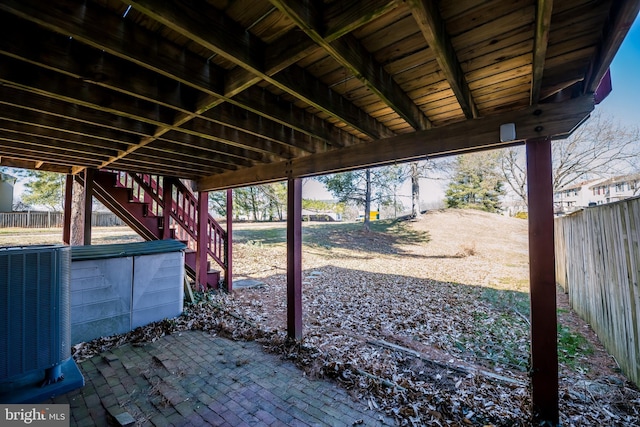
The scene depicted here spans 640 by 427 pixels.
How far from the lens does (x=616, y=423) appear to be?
6.98 feet

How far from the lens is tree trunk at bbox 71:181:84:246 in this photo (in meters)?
4.91

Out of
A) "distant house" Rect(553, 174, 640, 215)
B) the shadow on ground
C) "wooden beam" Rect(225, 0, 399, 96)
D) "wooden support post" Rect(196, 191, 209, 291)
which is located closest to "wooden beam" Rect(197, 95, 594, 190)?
"wooden beam" Rect(225, 0, 399, 96)

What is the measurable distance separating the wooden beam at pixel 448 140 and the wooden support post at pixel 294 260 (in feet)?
0.91

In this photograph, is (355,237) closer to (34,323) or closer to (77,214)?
(77,214)

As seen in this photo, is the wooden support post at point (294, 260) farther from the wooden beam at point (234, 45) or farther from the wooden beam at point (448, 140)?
the wooden beam at point (234, 45)

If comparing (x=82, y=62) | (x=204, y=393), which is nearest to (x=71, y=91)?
(x=82, y=62)

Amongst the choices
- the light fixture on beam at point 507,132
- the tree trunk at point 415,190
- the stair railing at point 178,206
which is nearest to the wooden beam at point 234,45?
the light fixture on beam at point 507,132

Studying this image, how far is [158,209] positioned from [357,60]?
5524 millimetres

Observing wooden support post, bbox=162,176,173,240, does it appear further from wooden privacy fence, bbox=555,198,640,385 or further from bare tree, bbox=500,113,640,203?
bare tree, bbox=500,113,640,203

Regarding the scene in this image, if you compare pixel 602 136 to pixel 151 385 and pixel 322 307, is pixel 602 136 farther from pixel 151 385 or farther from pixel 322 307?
pixel 151 385

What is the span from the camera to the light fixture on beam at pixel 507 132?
208cm

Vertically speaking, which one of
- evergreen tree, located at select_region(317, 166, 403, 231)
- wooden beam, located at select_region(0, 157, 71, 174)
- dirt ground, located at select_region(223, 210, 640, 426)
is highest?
evergreen tree, located at select_region(317, 166, 403, 231)

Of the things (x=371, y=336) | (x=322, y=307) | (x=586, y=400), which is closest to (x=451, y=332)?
(x=371, y=336)

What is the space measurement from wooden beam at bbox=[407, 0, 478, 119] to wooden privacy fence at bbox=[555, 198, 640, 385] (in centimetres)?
221
